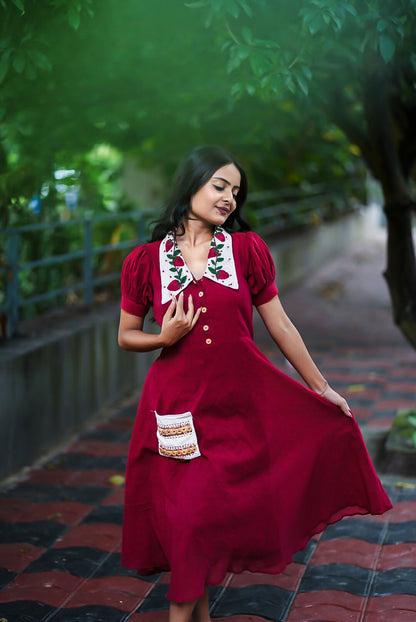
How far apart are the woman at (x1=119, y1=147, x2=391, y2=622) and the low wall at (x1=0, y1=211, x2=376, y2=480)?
7.80 feet

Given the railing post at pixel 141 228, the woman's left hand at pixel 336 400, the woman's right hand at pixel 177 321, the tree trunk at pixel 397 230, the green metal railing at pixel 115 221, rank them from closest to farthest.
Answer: the woman's right hand at pixel 177 321 < the woman's left hand at pixel 336 400 < the tree trunk at pixel 397 230 < the green metal railing at pixel 115 221 < the railing post at pixel 141 228

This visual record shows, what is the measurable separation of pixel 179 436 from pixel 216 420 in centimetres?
14

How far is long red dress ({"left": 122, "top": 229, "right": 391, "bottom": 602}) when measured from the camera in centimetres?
307

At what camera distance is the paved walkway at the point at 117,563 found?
11.8 feet

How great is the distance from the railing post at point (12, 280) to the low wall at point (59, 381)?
13 centimetres

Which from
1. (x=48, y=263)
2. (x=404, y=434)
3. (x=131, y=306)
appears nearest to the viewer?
(x=131, y=306)

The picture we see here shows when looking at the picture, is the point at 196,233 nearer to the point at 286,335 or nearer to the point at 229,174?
the point at 229,174

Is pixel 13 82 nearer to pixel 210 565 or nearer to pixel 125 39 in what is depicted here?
pixel 125 39

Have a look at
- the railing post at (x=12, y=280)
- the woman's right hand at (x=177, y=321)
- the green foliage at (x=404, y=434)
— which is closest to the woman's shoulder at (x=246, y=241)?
the woman's right hand at (x=177, y=321)

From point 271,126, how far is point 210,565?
8.24 meters

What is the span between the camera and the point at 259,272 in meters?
3.13

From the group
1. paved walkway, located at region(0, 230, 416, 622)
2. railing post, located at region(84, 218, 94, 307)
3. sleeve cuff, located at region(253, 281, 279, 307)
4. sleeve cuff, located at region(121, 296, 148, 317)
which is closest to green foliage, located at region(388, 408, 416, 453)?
paved walkway, located at region(0, 230, 416, 622)

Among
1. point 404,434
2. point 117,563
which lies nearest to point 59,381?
point 117,563

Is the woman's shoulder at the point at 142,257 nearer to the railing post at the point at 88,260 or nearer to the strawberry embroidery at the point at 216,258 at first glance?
the strawberry embroidery at the point at 216,258
